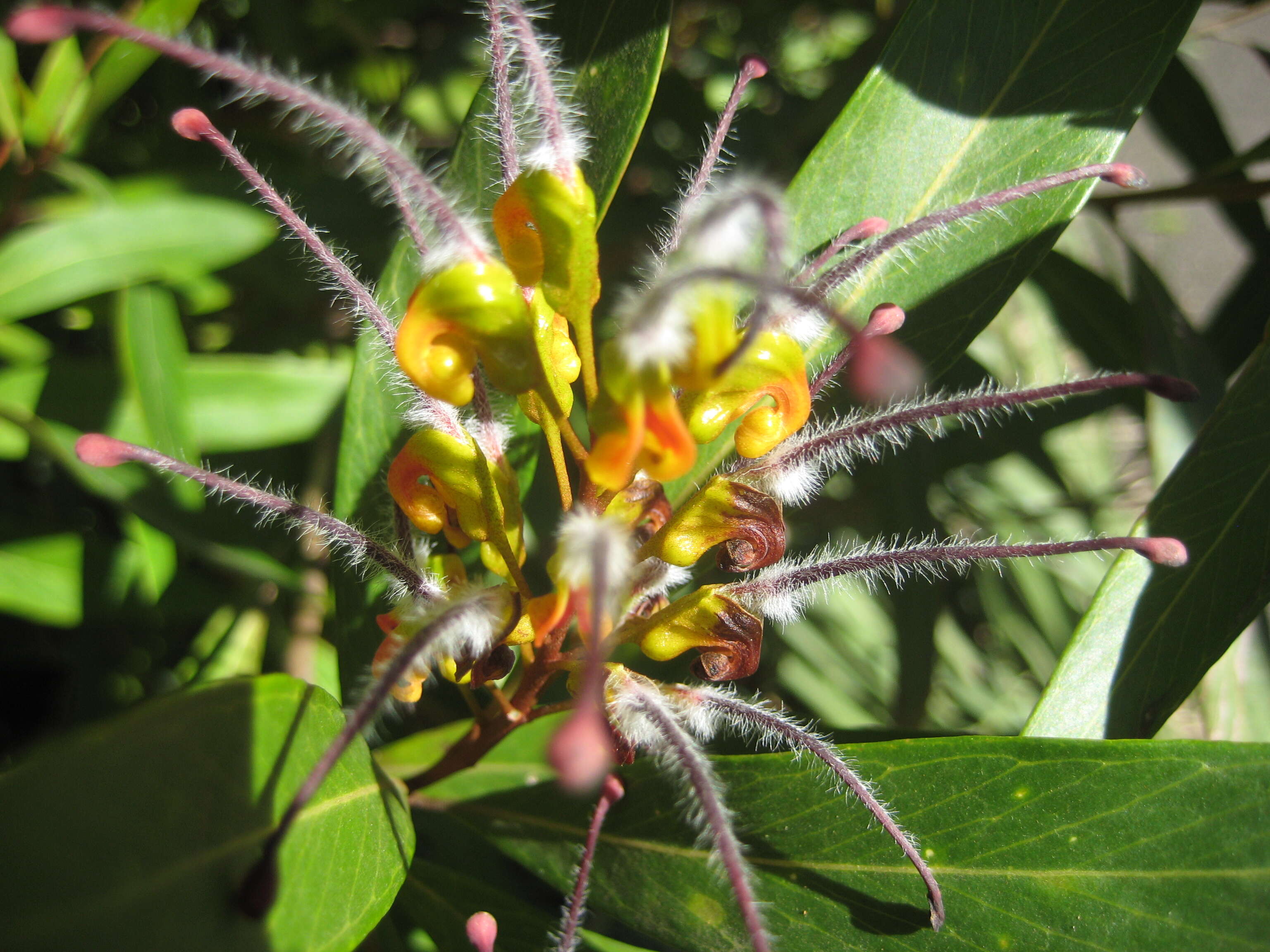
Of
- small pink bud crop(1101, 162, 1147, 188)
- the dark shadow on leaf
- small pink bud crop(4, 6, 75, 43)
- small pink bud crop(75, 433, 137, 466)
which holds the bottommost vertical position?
small pink bud crop(75, 433, 137, 466)

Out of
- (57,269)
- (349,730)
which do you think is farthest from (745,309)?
(57,269)

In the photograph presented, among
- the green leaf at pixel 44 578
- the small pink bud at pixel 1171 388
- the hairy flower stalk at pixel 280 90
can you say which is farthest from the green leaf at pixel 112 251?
the small pink bud at pixel 1171 388

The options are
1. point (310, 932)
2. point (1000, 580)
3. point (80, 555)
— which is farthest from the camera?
point (1000, 580)

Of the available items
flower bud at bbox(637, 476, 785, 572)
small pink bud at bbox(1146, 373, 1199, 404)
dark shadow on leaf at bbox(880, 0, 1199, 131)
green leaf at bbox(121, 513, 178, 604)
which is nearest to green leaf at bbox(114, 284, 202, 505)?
green leaf at bbox(121, 513, 178, 604)

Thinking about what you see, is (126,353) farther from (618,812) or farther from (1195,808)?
(1195,808)

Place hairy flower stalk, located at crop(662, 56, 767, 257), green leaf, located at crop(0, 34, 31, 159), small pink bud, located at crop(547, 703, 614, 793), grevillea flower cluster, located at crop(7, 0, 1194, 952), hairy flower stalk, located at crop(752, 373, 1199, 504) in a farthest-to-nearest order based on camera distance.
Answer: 1. green leaf, located at crop(0, 34, 31, 159)
2. hairy flower stalk, located at crop(662, 56, 767, 257)
3. hairy flower stalk, located at crop(752, 373, 1199, 504)
4. grevillea flower cluster, located at crop(7, 0, 1194, 952)
5. small pink bud, located at crop(547, 703, 614, 793)

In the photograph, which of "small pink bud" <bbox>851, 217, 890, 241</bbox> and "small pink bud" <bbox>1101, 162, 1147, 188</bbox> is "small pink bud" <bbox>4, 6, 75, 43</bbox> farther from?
"small pink bud" <bbox>1101, 162, 1147, 188</bbox>
